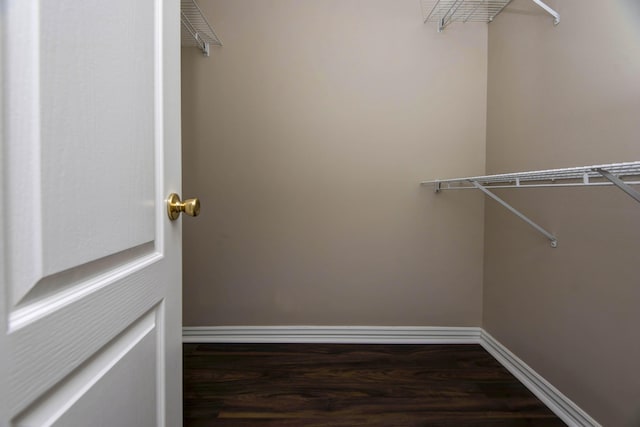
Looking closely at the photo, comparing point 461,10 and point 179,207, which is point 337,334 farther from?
point 461,10

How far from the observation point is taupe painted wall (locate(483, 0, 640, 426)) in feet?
3.42

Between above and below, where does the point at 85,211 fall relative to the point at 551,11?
below

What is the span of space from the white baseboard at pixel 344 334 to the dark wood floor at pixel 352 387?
4 cm

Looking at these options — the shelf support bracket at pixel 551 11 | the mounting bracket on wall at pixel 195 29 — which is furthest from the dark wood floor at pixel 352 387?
the mounting bracket on wall at pixel 195 29

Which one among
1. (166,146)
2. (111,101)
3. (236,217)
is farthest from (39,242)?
(236,217)

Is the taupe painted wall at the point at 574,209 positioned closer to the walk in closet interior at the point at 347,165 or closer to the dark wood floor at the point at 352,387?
the walk in closet interior at the point at 347,165

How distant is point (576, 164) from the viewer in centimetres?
122

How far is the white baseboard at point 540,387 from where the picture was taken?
48.0 inches

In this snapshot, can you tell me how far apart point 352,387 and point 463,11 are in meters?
2.08

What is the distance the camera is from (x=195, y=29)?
1.66m

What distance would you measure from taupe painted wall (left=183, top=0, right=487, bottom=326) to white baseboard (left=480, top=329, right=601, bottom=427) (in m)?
0.21

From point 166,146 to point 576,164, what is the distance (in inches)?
58.0

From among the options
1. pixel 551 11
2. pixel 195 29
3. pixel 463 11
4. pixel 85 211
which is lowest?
pixel 85 211

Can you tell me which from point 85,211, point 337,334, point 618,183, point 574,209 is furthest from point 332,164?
point 85,211
